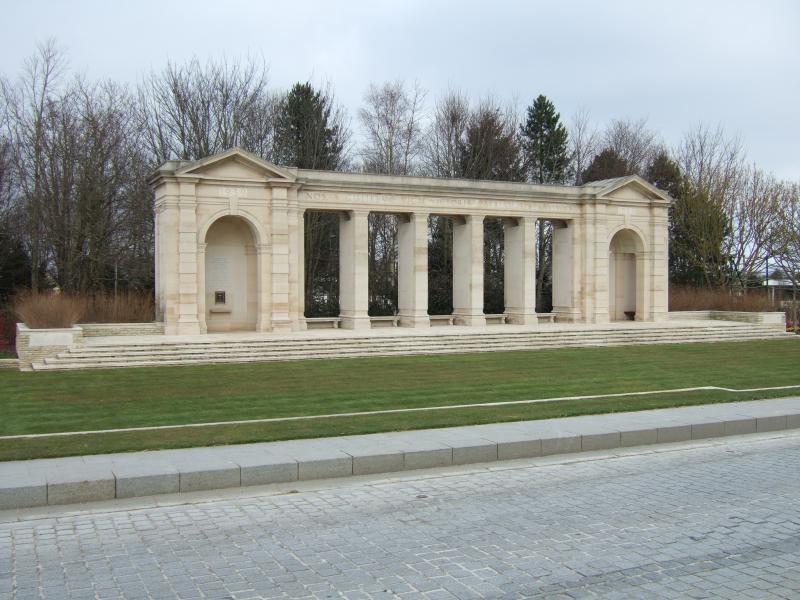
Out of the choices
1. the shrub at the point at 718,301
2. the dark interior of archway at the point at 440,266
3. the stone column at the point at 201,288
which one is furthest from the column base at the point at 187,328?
the shrub at the point at 718,301

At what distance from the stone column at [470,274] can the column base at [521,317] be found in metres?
2.13

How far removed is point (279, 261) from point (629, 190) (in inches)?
721

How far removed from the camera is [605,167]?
2349 inches

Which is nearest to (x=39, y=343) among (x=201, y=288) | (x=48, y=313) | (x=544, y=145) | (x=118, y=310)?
(x=48, y=313)

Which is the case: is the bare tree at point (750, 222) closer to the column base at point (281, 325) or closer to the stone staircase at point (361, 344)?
the stone staircase at point (361, 344)

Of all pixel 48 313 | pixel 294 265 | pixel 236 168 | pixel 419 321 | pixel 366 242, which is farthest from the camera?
pixel 419 321

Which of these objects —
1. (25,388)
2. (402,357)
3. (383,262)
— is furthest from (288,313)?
(383,262)

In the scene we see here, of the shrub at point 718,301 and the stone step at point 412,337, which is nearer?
the stone step at point 412,337

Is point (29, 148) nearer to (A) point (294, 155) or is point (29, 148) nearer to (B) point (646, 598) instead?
(A) point (294, 155)

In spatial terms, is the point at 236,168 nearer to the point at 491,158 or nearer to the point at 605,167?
the point at 491,158

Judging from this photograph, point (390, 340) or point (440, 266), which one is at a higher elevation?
point (440, 266)

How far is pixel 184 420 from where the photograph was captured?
1369 cm

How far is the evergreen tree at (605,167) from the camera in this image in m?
59.7

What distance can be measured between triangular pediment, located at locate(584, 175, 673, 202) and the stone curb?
2579cm
